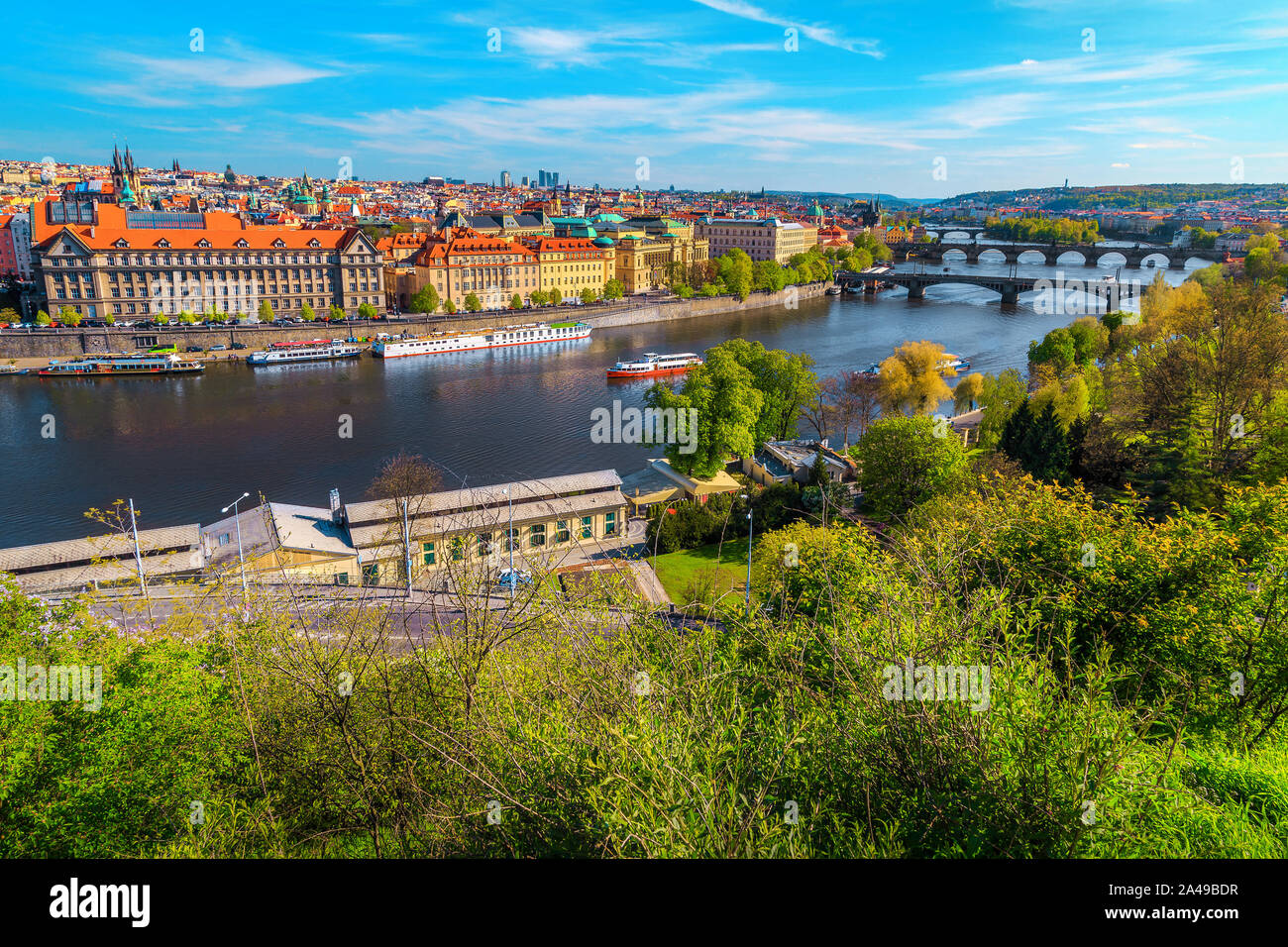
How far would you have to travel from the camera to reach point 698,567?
38.8 feet

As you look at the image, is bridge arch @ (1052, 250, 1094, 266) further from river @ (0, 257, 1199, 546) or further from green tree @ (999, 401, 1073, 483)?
green tree @ (999, 401, 1073, 483)

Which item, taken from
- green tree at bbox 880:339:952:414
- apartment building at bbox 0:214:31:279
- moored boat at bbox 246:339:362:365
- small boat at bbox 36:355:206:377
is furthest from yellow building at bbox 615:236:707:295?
apartment building at bbox 0:214:31:279

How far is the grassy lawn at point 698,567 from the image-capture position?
10914 mm

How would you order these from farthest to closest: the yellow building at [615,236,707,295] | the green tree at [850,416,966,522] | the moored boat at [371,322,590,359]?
the yellow building at [615,236,707,295], the moored boat at [371,322,590,359], the green tree at [850,416,966,522]

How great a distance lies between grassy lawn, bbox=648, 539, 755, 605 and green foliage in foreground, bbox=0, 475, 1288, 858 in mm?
4743

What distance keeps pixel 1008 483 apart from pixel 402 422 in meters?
15.6

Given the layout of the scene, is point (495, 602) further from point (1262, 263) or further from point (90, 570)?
point (1262, 263)

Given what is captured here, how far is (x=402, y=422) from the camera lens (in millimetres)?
21297

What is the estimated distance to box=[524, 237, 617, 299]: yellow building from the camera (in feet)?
136

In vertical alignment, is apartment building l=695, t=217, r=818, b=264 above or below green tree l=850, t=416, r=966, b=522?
above

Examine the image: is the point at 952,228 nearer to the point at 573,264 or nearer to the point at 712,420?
the point at 573,264

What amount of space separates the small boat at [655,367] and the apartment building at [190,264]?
49.8ft

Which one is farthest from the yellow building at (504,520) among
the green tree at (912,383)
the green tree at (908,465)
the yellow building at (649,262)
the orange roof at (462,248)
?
the yellow building at (649,262)
